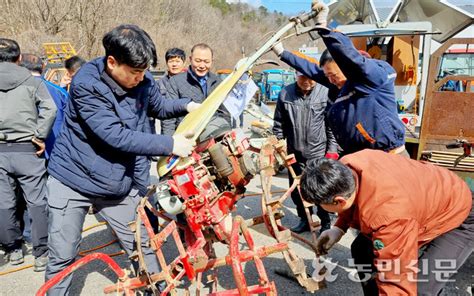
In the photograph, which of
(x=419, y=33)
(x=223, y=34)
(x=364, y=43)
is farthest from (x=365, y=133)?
(x=223, y=34)

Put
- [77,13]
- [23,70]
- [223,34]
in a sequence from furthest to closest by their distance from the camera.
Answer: [223,34] < [77,13] < [23,70]

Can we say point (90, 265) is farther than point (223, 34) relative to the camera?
No

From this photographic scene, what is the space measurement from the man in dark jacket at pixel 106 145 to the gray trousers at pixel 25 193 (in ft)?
3.72

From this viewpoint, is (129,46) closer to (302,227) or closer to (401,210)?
(401,210)

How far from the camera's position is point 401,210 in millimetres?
1629

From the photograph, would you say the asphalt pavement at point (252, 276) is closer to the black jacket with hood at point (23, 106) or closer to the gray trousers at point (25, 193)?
the gray trousers at point (25, 193)

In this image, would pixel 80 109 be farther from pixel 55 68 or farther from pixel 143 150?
pixel 55 68

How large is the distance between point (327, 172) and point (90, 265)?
2.68m

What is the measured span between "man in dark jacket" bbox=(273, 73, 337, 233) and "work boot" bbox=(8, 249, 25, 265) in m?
2.82

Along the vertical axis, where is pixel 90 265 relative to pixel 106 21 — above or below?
below

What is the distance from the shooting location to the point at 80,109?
6.86ft

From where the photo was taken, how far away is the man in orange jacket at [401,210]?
1.62 m

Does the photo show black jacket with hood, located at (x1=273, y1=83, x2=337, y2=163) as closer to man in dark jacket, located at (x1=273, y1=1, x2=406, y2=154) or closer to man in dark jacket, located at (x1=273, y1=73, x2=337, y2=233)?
man in dark jacket, located at (x1=273, y1=73, x2=337, y2=233)

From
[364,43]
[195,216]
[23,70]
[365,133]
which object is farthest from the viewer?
[364,43]
